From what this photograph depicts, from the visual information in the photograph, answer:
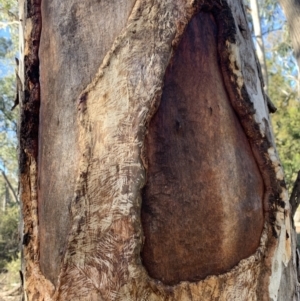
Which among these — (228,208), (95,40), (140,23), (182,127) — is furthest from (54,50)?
(228,208)

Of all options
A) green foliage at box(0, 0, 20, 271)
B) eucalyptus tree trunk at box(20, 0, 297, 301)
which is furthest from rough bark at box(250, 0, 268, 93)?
eucalyptus tree trunk at box(20, 0, 297, 301)

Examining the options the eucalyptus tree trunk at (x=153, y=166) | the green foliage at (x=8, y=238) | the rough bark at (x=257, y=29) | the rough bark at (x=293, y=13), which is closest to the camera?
the eucalyptus tree trunk at (x=153, y=166)

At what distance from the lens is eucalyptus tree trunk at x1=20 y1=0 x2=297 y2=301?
0.86 metres

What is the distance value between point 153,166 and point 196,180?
0.10 metres

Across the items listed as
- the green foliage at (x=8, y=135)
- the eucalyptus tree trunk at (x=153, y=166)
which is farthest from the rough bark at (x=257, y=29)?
the eucalyptus tree trunk at (x=153, y=166)

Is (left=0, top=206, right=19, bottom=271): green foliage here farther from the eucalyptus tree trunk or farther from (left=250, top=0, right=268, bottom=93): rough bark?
the eucalyptus tree trunk

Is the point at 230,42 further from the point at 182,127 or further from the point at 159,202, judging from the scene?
the point at 159,202

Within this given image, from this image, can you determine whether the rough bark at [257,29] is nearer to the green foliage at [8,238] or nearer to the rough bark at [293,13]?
the rough bark at [293,13]

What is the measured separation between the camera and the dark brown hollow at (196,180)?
888 millimetres

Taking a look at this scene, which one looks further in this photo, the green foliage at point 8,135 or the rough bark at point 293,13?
the green foliage at point 8,135

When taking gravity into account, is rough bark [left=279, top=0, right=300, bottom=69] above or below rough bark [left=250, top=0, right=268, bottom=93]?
below

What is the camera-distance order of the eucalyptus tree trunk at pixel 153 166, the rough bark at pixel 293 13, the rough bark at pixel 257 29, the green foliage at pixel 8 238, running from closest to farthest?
1. the eucalyptus tree trunk at pixel 153 166
2. the rough bark at pixel 293 13
3. the green foliage at pixel 8 238
4. the rough bark at pixel 257 29

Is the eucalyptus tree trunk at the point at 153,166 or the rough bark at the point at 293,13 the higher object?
the rough bark at the point at 293,13

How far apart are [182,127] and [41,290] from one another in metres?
0.45
